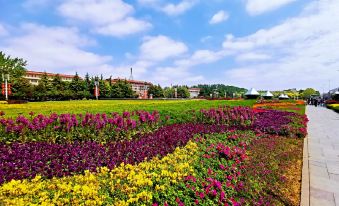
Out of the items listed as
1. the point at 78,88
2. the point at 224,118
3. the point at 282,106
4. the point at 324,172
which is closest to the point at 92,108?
the point at 224,118

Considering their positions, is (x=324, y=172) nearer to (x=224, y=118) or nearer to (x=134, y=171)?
(x=134, y=171)

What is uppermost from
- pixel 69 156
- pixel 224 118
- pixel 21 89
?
pixel 21 89

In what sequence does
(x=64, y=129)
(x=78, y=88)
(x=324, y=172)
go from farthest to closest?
(x=78, y=88) → (x=64, y=129) → (x=324, y=172)

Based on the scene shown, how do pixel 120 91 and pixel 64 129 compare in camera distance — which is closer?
pixel 64 129

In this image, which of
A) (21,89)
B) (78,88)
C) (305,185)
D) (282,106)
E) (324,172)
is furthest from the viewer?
(78,88)

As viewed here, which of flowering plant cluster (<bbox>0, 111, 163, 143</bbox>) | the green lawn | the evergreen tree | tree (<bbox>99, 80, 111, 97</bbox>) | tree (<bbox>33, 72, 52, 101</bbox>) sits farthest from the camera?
the evergreen tree

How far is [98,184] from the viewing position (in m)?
2.64

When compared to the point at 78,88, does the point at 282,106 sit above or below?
below

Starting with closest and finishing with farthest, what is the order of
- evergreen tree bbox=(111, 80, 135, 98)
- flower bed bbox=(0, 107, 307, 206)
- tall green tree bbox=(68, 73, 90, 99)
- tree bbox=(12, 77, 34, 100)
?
flower bed bbox=(0, 107, 307, 206) → tree bbox=(12, 77, 34, 100) → tall green tree bbox=(68, 73, 90, 99) → evergreen tree bbox=(111, 80, 135, 98)

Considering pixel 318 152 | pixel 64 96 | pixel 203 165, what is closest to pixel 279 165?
pixel 203 165

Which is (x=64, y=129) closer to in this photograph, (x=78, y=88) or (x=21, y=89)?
(x=21, y=89)

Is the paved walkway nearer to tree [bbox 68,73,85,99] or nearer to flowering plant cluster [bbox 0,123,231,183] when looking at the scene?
flowering plant cluster [bbox 0,123,231,183]

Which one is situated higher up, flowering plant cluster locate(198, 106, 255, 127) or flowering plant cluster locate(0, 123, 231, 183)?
flowering plant cluster locate(198, 106, 255, 127)

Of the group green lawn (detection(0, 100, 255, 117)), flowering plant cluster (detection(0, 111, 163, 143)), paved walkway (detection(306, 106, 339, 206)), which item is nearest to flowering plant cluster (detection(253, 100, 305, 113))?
green lawn (detection(0, 100, 255, 117))
